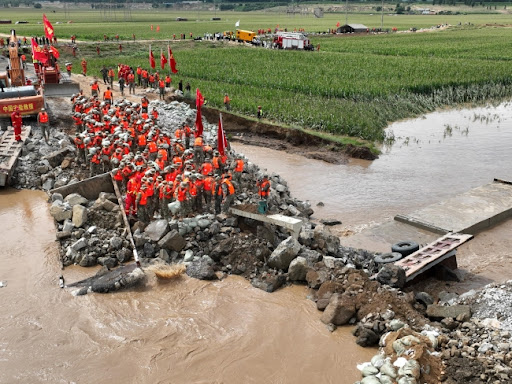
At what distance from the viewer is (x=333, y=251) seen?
13.8 meters

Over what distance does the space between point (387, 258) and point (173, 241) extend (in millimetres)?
5220

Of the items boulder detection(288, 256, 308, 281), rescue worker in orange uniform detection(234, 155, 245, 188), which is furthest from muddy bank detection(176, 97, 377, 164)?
boulder detection(288, 256, 308, 281)

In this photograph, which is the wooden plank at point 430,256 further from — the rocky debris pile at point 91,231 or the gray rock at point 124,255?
the rocky debris pile at point 91,231

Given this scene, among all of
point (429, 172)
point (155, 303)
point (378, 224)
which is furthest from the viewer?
point (429, 172)

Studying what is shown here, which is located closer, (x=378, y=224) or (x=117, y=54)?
(x=378, y=224)

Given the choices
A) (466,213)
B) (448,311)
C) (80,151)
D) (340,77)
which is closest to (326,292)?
(448,311)

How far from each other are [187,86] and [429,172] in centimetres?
1485

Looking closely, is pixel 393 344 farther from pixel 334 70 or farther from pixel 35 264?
pixel 334 70

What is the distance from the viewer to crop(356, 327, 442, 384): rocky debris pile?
9375 mm

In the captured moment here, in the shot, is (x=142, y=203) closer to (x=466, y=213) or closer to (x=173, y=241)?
(x=173, y=241)

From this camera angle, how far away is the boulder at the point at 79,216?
1502 centimetres

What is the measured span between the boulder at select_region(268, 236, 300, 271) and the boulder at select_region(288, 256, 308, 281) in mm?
232

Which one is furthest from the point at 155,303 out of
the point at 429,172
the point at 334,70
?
the point at 334,70

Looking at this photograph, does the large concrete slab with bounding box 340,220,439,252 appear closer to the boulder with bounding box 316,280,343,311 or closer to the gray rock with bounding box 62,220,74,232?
the boulder with bounding box 316,280,343,311
